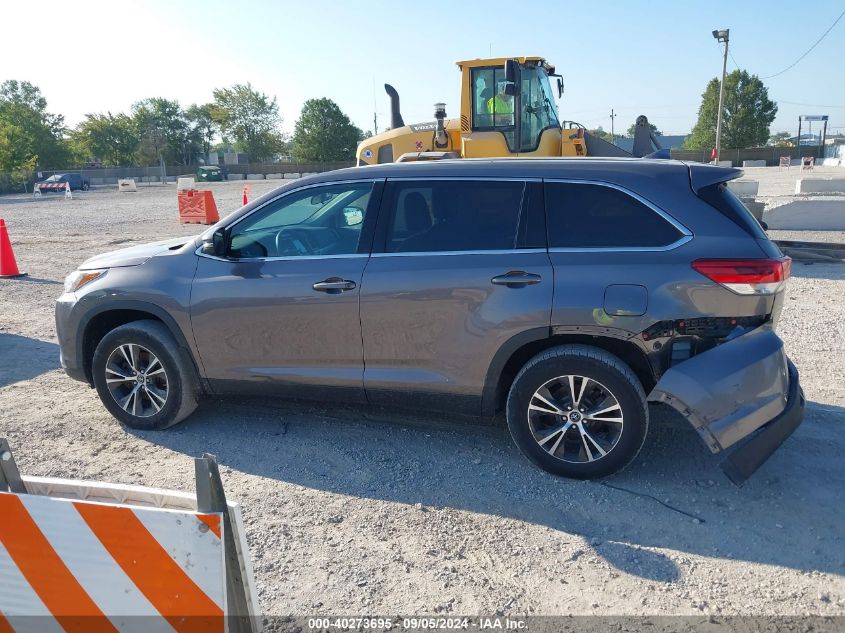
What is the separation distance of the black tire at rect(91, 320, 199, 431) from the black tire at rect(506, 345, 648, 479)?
232 centimetres

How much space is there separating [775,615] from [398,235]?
111 inches

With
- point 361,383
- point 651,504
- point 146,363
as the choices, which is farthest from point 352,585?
point 146,363

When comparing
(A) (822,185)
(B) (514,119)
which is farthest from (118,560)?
(A) (822,185)

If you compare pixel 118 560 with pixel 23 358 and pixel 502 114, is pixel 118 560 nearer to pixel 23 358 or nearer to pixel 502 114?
pixel 23 358

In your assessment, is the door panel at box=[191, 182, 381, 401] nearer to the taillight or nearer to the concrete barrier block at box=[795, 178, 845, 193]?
the taillight

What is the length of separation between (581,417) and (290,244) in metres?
2.22

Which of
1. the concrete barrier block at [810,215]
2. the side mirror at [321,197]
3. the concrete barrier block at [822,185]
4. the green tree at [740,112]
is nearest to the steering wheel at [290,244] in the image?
the side mirror at [321,197]

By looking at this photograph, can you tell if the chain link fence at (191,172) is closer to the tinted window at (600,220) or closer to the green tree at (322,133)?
the green tree at (322,133)

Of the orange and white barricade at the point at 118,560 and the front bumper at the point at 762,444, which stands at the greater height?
the orange and white barricade at the point at 118,560

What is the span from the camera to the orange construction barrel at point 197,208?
64.5ft

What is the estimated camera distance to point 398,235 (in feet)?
13.8

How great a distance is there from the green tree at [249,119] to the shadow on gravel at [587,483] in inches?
3799

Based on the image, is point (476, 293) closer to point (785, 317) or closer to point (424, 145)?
point (785, 317)

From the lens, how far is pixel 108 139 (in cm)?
8738
